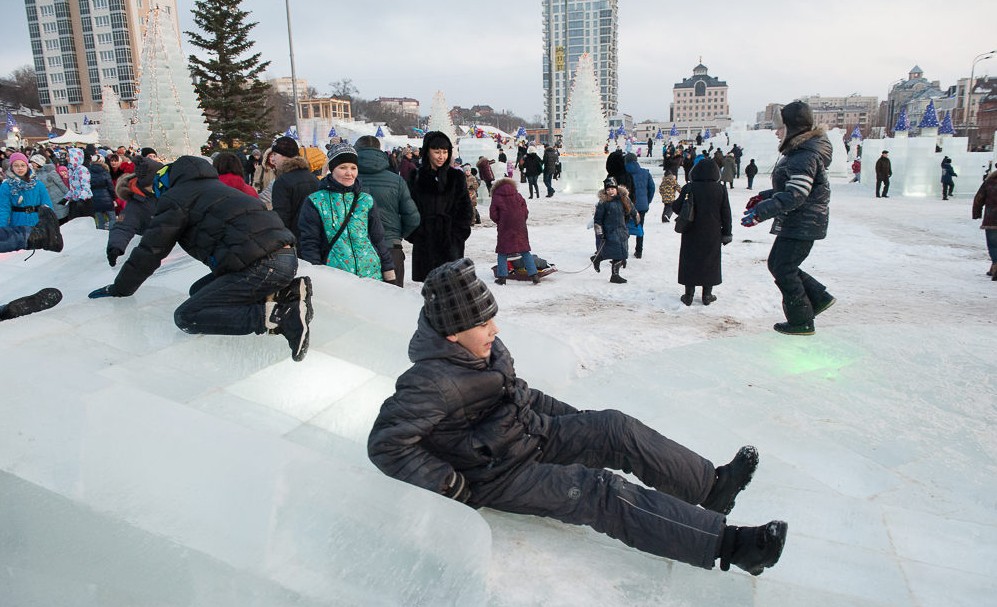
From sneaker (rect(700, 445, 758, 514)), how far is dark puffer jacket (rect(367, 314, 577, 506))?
0.70m

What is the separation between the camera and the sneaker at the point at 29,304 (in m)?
3.80

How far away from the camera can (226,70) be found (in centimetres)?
3416

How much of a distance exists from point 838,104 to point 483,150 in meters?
→ 172

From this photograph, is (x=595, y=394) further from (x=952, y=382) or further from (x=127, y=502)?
(x=127, y=502)

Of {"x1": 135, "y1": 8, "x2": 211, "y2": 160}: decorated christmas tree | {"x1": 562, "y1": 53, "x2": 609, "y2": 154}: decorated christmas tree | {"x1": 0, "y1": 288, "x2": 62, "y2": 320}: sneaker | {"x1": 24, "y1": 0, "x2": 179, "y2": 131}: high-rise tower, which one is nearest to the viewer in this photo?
{"x1": 0, "y1": 288, "x2": 62, "y2": 320}: sneaker

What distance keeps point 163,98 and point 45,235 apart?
11250 millimetres

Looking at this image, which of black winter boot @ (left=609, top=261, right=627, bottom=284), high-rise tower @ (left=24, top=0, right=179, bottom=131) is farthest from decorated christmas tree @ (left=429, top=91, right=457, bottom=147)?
high-rise tower @ (left=24, top=0, right=179, bottom=131)

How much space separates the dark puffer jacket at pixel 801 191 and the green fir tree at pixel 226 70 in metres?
33.4

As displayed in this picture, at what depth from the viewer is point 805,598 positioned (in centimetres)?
220

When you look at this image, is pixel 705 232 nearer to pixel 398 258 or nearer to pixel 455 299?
pixel 398 258

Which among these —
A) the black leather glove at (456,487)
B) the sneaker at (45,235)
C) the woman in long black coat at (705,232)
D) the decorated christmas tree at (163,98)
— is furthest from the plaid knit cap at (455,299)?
the decorated christmas tree at (163,98)

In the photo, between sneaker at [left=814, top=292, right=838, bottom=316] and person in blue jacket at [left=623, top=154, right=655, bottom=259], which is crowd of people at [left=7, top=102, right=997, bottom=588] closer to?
sneaker at [left=814, top=292, right=838, bottom=316]

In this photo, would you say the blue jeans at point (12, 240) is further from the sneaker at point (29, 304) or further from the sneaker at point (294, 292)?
the sneaker at point (294, 292)

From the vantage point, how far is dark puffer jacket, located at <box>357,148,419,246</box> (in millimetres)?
5227
